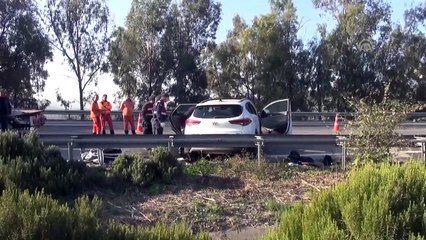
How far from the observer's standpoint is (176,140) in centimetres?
1338

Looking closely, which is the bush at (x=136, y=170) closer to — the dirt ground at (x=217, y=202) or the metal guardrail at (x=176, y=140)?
the dirt ground at (x=217, y=202)

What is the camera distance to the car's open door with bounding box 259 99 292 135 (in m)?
17.0

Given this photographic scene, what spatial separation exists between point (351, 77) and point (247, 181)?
121 feet

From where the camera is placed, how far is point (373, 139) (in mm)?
10695

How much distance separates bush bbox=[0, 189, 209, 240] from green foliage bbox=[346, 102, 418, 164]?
628 cm

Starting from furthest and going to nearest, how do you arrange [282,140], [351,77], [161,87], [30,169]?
[161,87] < [351,77] < [282,140] < [30,169]

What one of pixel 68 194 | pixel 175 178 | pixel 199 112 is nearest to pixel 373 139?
pixel 175 178

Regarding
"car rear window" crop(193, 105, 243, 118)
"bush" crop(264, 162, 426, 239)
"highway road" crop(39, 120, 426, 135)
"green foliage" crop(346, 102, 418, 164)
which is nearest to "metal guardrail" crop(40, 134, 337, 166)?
"green foliage" crop(346, 102, 418, 164)

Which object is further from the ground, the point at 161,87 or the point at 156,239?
the point at 161,87

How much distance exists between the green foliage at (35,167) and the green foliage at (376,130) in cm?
444

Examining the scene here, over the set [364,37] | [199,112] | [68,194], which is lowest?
[68,194]

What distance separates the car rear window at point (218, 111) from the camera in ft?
52.9

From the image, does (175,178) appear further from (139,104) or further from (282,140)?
(139,104)

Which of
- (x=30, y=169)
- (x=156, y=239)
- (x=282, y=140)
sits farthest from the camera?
(x=282, y=140)
